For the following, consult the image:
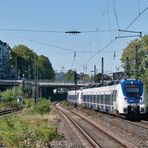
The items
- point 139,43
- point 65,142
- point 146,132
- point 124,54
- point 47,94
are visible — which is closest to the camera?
point 65,142

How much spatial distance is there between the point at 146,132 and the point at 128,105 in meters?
10.8

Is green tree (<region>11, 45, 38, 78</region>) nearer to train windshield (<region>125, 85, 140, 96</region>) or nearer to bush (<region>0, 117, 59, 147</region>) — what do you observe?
train windshield (<region>125, 85, 140, 96</region>)

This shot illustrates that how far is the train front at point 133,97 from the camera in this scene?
1645 inches

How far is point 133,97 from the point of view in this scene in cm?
4234

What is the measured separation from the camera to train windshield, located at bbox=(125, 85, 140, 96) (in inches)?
1660

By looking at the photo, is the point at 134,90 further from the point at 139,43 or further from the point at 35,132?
the point at 139,43

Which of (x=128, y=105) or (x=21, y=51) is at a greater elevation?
(x=21, y=51)

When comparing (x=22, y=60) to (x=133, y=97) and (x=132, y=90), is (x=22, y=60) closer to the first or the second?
(x=132, y=90)

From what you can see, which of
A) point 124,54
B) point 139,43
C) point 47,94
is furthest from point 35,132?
point 47,94

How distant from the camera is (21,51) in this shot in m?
198

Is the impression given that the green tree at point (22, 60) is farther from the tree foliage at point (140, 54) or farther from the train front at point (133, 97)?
the train front at point (133, 97)

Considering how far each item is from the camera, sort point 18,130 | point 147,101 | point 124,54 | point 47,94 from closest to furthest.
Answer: point 18,130
point 147,101
point 124,54
point 47,94

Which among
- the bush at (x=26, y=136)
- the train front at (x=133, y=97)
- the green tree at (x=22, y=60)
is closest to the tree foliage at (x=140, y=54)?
the train front at (x=133, y=97)

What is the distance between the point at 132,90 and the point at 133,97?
1.74 ft
